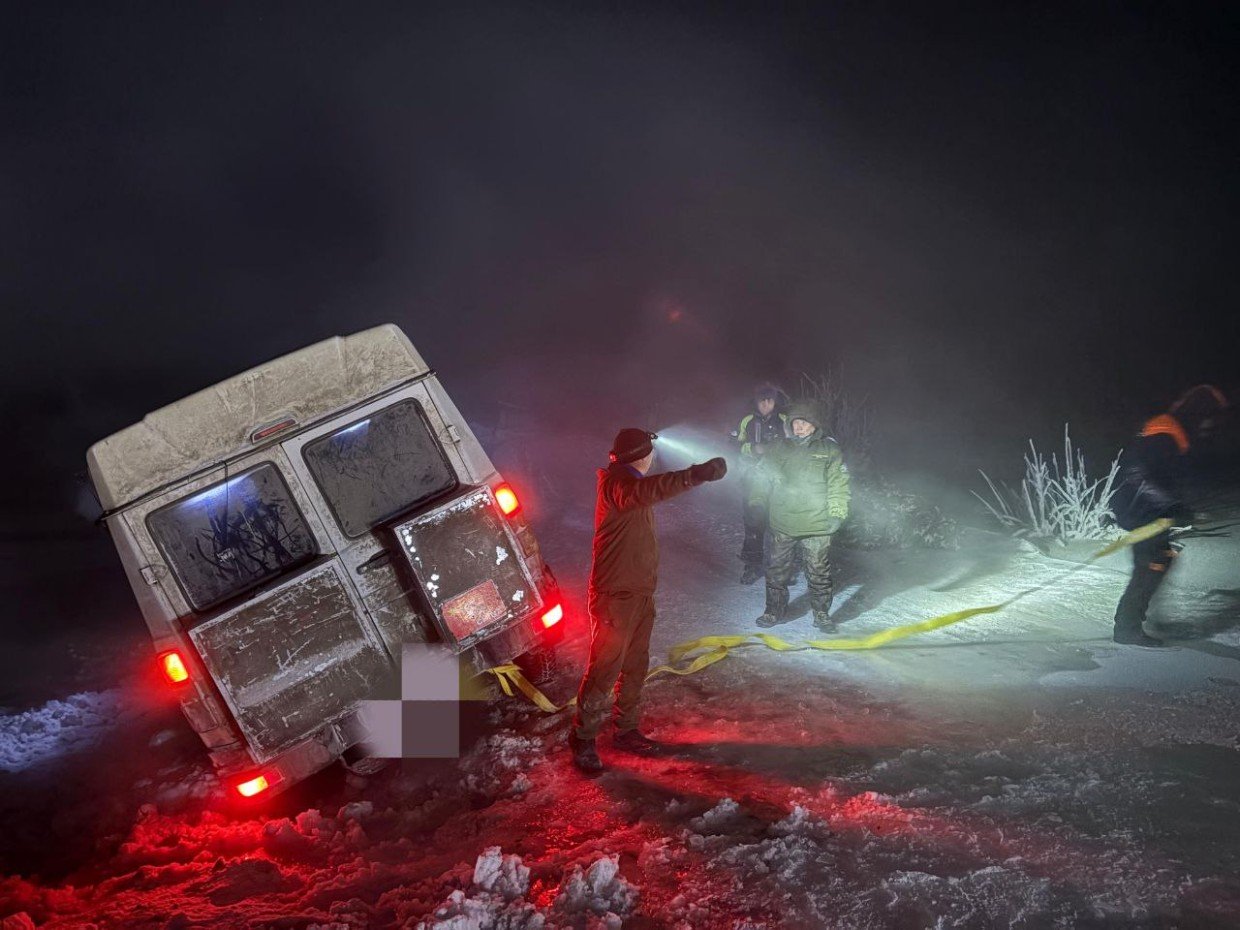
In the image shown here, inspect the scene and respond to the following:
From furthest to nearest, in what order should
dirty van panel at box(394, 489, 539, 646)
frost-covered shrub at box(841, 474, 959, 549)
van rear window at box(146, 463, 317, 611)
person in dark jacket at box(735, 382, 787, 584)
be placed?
frost-covered shrub at box(841, 474, 959, 549) < person in dark jacket at box(735, 382, 787, 584) < dirty van panel at box(394, 489, 539, 646) < van rear window at box(146, 463, 317, 611)

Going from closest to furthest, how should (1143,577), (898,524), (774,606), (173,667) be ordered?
1. (173,667)
2. (1143,577)
3. (774,606)
4. (898,524)

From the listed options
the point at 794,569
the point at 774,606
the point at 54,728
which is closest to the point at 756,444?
the point at 794,569

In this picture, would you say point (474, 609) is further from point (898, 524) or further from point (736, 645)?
point (898, 524)

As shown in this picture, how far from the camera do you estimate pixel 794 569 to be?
6391 mm

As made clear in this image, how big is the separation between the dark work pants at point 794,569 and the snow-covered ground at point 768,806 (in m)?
0.31

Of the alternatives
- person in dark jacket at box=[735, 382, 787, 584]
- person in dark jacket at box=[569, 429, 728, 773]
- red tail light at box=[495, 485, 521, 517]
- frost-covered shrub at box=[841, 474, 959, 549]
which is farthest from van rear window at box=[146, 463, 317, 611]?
frost-covered shrub at box=[841, 474, 959, 549]

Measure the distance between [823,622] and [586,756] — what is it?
2690mm

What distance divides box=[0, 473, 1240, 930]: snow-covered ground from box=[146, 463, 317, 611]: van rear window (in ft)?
4.85

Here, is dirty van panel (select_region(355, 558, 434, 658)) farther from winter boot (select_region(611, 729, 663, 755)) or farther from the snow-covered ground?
winter boot (select_region(611, 729, 663, 755))

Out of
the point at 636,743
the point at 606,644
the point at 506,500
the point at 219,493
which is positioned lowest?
the point at 636,743

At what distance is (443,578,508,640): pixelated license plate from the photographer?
465 centimetres

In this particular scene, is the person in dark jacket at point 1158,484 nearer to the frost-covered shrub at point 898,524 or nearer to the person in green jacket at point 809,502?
the person in green jacket at point 809,502

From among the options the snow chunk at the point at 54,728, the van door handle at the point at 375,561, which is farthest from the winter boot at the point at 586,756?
the snow chunk at the point at 54,728

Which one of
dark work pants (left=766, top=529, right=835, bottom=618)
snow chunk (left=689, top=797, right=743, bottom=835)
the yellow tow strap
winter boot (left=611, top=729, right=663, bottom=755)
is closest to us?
snow chunk (left=689, top=797, right=743, bottom=835)
